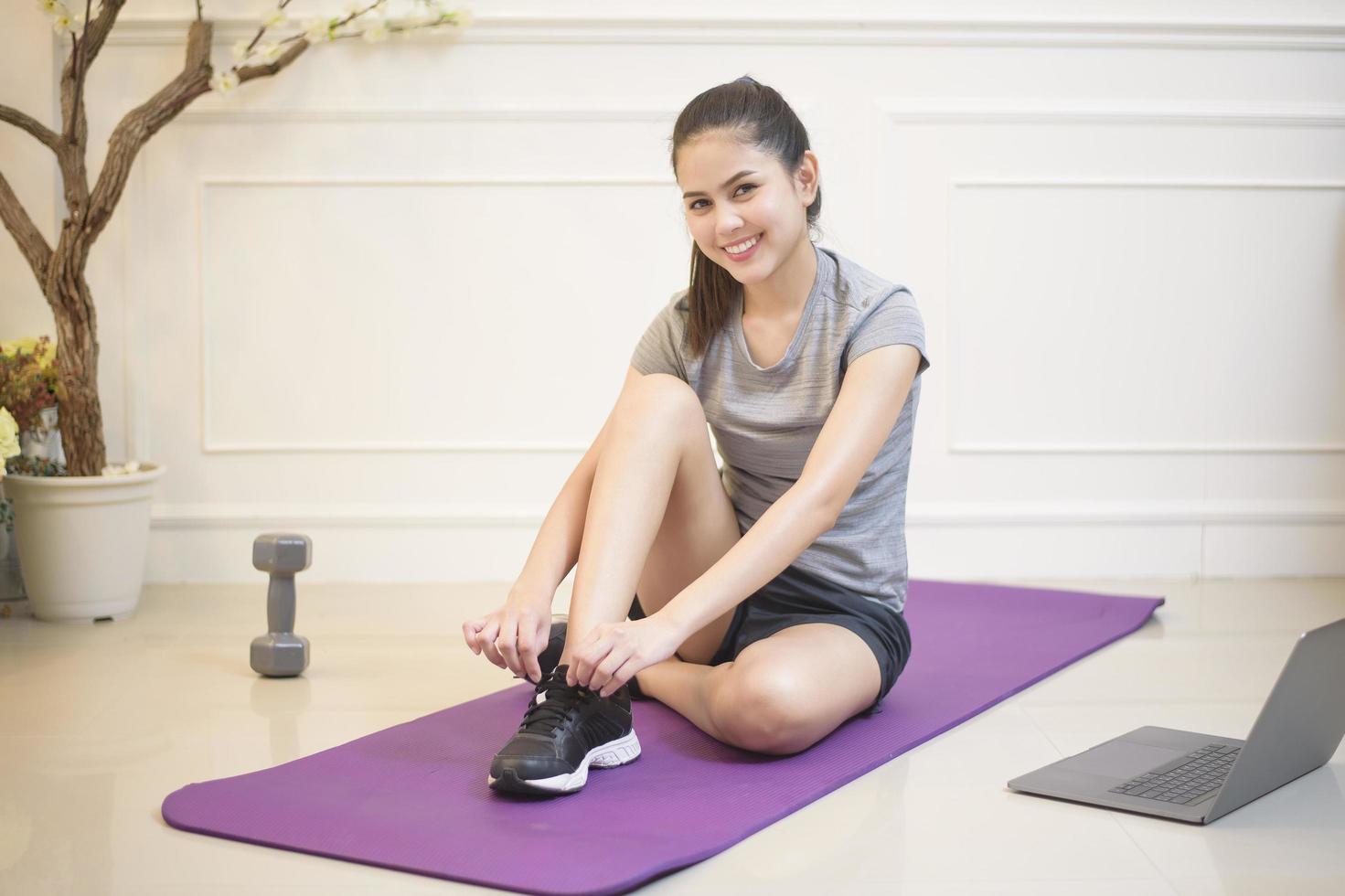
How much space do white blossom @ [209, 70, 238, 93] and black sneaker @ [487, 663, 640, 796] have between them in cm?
166

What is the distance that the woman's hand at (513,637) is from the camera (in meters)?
1.40

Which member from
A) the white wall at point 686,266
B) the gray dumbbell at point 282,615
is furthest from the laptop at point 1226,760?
the white wall at point 686,266

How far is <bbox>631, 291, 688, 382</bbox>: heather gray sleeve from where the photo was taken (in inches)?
67.3

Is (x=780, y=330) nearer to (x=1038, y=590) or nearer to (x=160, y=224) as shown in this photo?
(x=1038, y=590)

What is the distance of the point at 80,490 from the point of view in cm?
240

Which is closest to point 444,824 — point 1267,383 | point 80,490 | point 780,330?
point 780,330

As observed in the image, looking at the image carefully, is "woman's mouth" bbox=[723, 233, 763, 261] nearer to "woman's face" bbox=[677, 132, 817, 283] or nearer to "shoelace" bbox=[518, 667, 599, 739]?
"woman's face" bbox=[677, 132, 817, 283]

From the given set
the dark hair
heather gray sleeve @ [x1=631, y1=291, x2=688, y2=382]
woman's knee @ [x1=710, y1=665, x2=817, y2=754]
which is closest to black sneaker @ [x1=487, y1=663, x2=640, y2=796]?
woman's knee @ [x1=710, y1=665, x2=817, y2=754]

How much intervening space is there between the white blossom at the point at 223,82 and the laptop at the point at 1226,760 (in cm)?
201

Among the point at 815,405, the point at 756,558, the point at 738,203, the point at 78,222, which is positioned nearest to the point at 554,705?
the point at 756,558

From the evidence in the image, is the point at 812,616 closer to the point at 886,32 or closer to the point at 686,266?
the point at 686,266

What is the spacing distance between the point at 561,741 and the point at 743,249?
0.61 metres

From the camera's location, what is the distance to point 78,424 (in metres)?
2.42

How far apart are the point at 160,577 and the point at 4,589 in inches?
12.7
